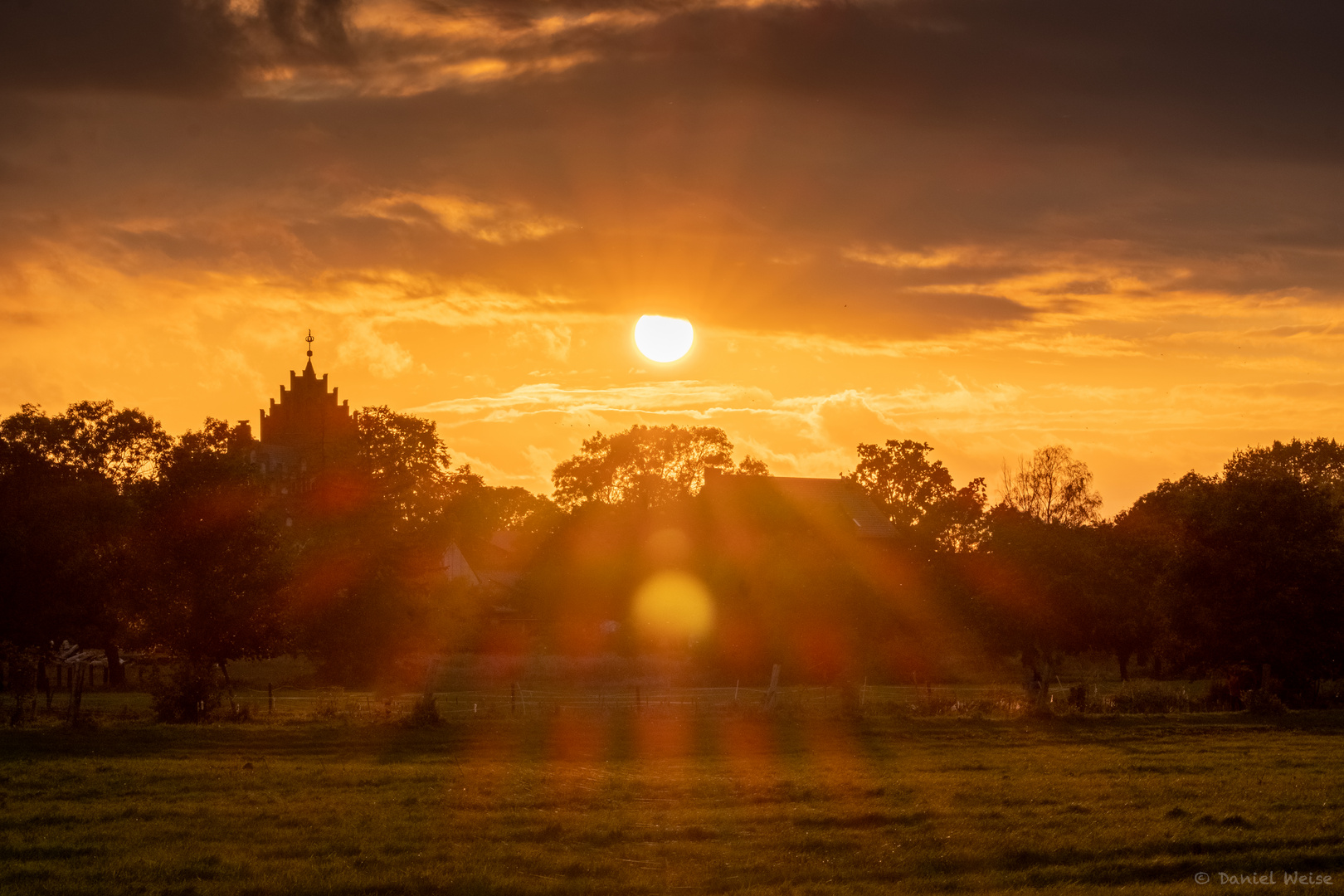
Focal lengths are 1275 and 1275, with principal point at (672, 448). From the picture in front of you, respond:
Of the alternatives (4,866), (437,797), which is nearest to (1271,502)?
(437,797)

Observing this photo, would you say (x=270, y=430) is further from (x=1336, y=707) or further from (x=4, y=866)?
(x=4, y=866)

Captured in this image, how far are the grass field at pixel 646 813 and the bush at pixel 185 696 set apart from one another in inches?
108

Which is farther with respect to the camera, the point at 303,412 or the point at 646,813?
the point at 303,412

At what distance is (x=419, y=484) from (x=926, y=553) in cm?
4583

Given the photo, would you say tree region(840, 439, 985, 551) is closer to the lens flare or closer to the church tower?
the lens flare

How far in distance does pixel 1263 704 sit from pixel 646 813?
32.7 metres

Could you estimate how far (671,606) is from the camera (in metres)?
74.8

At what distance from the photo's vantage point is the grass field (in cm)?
1559

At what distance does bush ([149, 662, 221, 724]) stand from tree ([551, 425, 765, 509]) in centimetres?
6808

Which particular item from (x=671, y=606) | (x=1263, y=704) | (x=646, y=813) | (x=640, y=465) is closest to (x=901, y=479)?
(x=640, y=465)

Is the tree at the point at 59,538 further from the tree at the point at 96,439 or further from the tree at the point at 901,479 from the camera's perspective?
the tree at the point at 901,479

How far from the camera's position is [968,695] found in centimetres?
5138

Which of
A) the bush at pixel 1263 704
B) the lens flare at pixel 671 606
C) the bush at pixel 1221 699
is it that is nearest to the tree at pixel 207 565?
the lens flare at pixel 671 606

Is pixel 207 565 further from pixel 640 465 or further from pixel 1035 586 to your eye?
pixel 640 465
